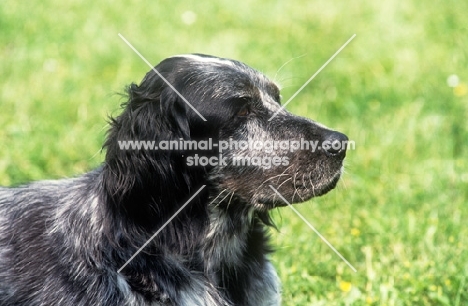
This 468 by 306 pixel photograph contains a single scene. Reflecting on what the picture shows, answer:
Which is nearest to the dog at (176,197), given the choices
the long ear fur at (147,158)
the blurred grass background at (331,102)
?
the long ear fur at (147,158)

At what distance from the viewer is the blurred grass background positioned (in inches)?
182

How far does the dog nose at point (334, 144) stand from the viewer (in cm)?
350

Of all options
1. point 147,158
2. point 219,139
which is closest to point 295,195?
point 219,139

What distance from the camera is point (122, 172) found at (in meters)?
3.37

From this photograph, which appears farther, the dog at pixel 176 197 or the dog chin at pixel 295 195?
the dog chin at pixel 295 195

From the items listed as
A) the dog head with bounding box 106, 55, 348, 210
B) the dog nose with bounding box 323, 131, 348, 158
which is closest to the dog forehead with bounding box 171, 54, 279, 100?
the dog head with bounding box 106, 55, 348, 210

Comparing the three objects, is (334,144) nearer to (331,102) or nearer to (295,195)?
(295,195)

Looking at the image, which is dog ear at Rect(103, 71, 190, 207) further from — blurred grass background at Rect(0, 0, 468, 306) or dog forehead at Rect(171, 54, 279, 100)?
blurred grass background at Rect(0, 0, 468, 306)

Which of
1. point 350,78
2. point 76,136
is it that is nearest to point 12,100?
point 76,136

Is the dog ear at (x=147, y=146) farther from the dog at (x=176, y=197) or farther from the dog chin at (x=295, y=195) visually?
the dog chin at (x=295, y=195)

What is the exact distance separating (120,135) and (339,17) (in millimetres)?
5622

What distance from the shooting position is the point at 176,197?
11.2 ft

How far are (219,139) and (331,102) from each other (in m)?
3.42

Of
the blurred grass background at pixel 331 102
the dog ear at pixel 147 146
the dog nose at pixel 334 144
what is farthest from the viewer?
the blurred grass background at pixel 331 102
